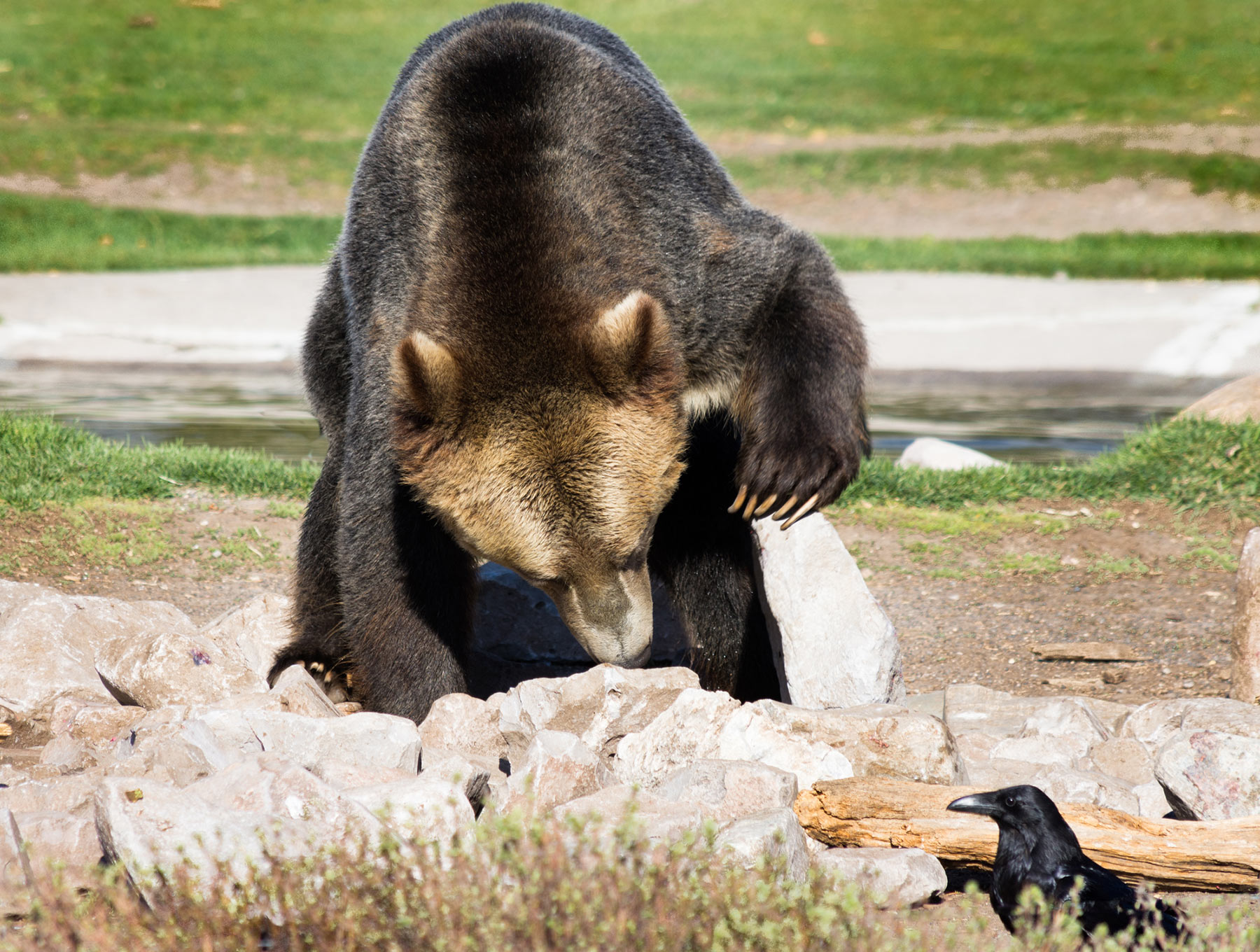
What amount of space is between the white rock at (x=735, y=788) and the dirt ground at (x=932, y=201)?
53.0 ft

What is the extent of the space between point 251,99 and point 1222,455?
23392mm

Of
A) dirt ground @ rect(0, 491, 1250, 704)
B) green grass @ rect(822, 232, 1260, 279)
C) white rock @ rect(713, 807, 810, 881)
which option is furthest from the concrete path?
white rock @ rect(713, 807, 810, 881)

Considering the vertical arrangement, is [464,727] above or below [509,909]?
below

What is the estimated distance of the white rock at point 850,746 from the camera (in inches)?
118

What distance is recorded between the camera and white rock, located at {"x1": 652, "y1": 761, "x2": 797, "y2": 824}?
2.72 m

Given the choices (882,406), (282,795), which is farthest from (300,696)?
(882,406)

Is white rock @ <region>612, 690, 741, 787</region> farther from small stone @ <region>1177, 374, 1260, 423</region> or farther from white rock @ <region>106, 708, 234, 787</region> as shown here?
small stone @ <region>1177, 374, 1260, 423</region>

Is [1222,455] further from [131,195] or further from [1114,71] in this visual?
[1114,71]

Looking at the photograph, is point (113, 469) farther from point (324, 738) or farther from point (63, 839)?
point (63, 839)

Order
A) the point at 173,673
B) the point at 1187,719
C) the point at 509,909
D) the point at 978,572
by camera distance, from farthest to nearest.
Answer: the point at 978,572 < the point at 173,673 < the point at 1187,719 < the point at 509,909

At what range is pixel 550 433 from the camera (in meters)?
3.00

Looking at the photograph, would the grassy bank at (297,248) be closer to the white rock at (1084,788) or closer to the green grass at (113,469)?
the green grass at (113,469)

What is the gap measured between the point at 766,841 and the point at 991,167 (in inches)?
804

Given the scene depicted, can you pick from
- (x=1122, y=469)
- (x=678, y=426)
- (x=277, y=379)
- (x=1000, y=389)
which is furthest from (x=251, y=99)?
(x=678, y=426)
